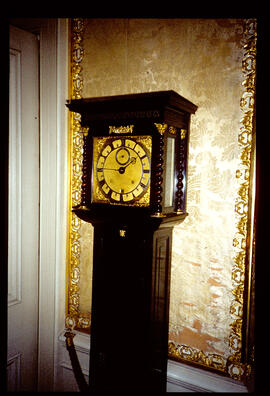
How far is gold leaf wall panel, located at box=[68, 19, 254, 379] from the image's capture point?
1.46 meters

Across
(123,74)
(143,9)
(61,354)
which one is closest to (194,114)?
(123,74)

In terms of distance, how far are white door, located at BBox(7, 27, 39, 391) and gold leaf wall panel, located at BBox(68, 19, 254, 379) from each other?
62 centimetres

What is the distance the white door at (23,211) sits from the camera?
181 cm

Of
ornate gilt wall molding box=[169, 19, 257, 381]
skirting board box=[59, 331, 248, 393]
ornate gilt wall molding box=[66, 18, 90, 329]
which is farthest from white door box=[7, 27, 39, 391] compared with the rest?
ornate gilt wall molding box=[169, 19, 257, 381]

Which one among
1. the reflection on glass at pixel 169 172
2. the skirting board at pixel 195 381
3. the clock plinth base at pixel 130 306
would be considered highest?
the reflection on glass at pixel 169 172

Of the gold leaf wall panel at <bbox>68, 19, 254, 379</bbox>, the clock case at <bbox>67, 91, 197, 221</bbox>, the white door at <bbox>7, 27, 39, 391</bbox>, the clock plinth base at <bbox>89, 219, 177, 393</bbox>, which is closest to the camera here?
the clock case at <bbox>67, 91, 197, 221</bbox>

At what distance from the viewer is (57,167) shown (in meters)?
1.91

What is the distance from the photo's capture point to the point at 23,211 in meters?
1.89

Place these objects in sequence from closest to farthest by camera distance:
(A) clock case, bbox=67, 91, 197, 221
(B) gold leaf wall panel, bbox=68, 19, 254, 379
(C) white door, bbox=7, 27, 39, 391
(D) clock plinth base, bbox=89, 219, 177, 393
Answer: (A) clock case, bbox=67, 91, 197, 221, (D) clock plinth base, bbox=89, 219, 177, 393, (B) gold leaf wall panel, bbox=68, 19, 254, 379, (C) white door, bbox=7, 27, 39, 391

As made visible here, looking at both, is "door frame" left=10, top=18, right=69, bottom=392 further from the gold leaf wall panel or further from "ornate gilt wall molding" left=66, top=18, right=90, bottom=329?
the gold leaf wall panel

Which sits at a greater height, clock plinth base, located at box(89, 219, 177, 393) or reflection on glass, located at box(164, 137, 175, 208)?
reflection on glass, located at box(164, 137, 175, 208)

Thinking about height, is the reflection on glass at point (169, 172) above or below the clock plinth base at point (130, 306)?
above

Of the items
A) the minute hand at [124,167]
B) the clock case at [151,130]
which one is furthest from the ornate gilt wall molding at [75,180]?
the minute hand at [124,167]

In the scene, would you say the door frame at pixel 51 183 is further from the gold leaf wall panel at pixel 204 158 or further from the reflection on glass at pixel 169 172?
the reflection on glass at pixel 169 172
